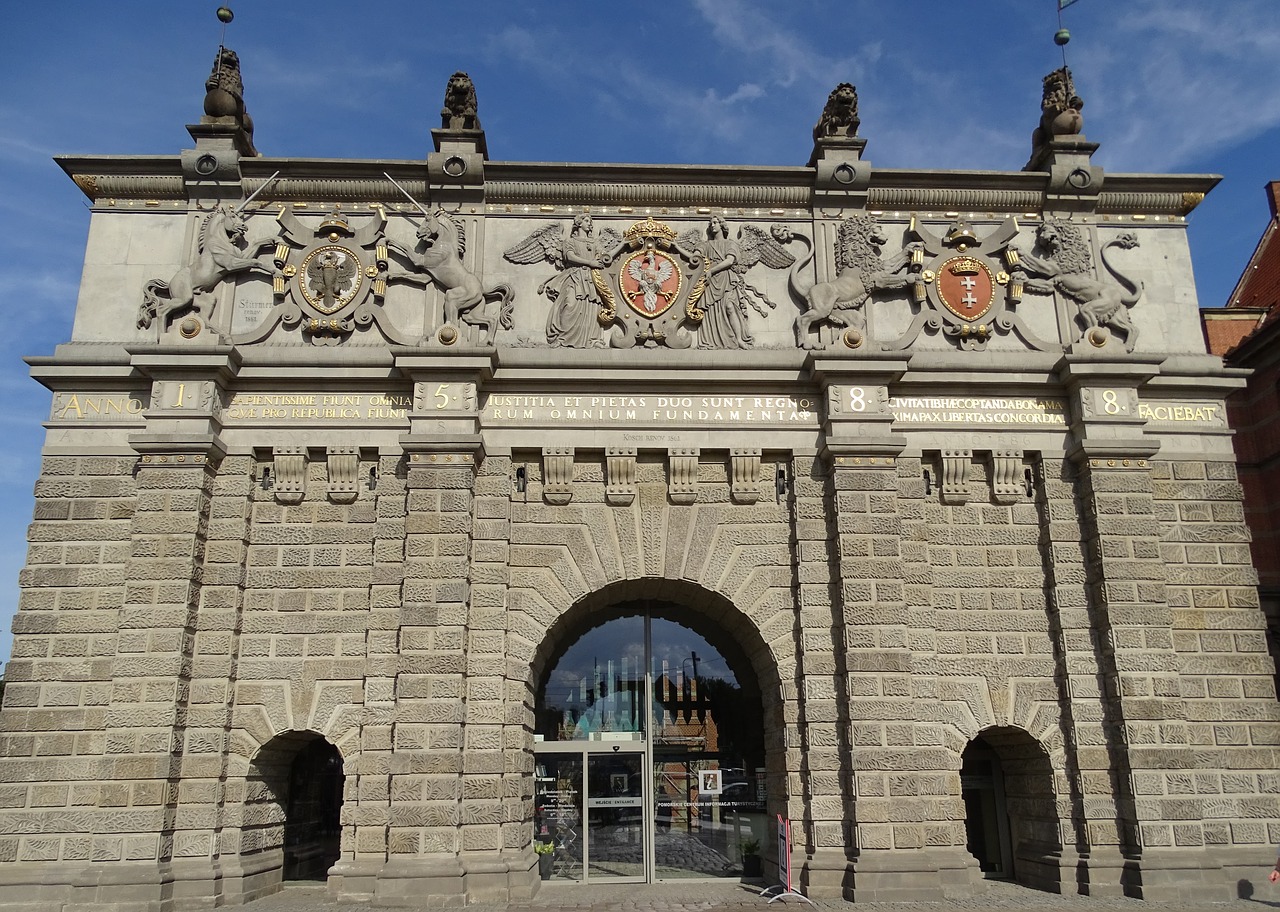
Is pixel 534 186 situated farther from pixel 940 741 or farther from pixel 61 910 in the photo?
pixel 61 910

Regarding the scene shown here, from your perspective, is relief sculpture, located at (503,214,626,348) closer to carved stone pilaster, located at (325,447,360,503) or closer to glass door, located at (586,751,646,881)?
carved stone pilaster, located at (325,447,360,503)

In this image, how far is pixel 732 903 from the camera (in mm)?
13859

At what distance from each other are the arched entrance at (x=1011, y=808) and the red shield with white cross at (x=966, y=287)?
22.3 feet

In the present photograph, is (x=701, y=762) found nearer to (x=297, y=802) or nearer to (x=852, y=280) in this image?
(x=297, y=802)

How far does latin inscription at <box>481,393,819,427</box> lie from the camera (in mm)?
15648

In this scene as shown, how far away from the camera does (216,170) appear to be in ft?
53.5

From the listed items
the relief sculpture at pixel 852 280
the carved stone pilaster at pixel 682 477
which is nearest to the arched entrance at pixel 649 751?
the carved stone pilaster at pixel 682 477

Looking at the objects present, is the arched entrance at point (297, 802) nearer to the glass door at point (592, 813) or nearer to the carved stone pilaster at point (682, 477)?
the glass door at point (592, 813)

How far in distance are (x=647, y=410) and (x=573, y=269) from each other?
275 centimetres

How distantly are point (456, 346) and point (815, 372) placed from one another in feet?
18.4

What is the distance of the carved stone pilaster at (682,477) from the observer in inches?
608

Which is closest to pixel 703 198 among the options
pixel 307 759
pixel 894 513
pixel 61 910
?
pixel 894 513

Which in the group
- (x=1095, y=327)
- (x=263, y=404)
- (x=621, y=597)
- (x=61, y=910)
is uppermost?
(x=1095, y=327)

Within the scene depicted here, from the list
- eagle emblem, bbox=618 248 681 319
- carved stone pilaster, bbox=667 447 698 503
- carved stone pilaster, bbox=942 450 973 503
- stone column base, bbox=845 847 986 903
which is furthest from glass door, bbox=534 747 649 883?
eagle emblem, bbox=618 248 681 319
